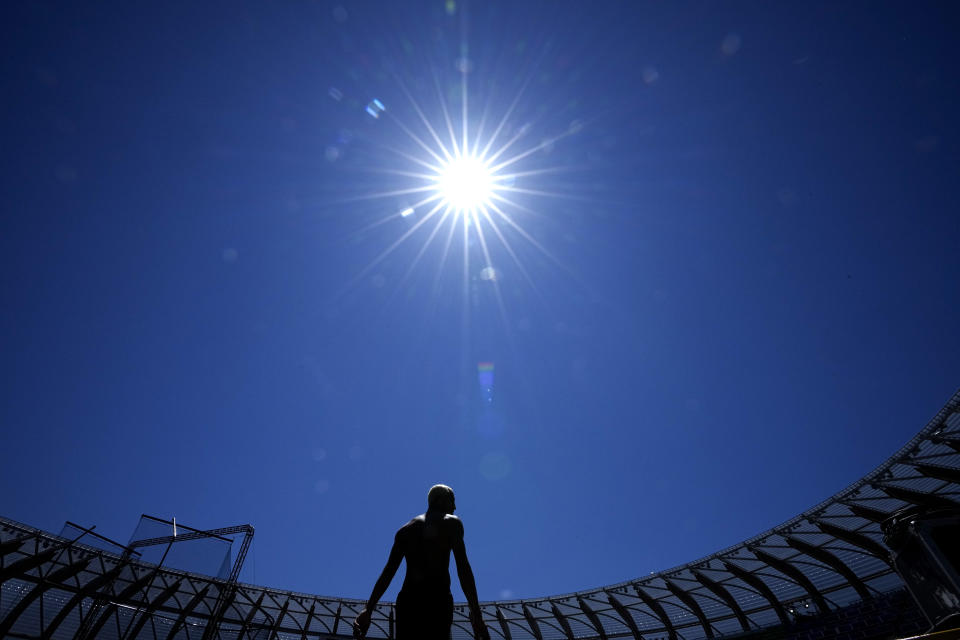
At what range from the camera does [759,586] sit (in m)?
28.0

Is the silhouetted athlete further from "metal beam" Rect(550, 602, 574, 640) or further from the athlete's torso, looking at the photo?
"metal beam" Rect(550, 602, 574, 640)

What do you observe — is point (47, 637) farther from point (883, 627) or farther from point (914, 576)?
point (883, 627)

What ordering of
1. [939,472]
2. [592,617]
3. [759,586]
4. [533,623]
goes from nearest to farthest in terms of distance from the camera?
[939,472] < [759,586] < [592,617] < [533,623]

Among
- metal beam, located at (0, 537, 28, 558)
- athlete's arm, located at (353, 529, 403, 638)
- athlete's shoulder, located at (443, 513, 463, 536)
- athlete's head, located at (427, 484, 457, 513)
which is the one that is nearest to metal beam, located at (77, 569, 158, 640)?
metal beam, located at (0, 537, 28, 558)

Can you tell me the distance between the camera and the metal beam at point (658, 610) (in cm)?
2952

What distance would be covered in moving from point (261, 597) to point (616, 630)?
2404 cm

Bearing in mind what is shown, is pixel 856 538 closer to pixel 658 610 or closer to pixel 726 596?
pixel 726 596

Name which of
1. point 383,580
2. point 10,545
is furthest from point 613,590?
point 10,545

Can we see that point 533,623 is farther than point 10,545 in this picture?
Yes

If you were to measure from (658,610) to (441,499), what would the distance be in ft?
111

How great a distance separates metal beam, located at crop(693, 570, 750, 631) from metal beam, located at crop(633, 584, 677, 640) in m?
3.55

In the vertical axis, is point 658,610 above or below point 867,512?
below

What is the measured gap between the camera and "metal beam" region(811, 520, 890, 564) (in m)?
24.1

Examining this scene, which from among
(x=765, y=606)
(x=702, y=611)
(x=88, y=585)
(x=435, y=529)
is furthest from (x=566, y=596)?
(x=435, y=529)
